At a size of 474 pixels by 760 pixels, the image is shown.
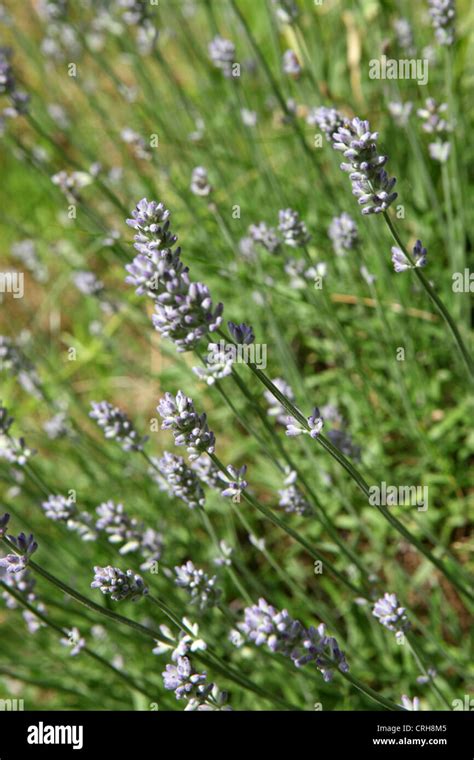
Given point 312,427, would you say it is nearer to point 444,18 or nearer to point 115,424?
point 115,424

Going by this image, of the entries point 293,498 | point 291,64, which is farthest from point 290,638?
point 291,64

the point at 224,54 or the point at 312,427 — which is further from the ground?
the point at 224,54

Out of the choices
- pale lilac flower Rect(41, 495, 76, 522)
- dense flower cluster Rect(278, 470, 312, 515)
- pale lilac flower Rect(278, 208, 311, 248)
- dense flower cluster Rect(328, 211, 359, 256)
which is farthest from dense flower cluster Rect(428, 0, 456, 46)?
pale lilac flower Rect(41, 495, 76, 522)

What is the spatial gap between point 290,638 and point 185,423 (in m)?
0.56

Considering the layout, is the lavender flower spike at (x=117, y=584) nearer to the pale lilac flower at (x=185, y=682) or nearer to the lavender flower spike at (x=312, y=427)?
the pale lilac flower at (x=185, y=682)

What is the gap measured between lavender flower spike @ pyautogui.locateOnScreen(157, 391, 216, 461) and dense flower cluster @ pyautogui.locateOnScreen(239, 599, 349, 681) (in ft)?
1.30

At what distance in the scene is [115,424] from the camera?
95.6 inches

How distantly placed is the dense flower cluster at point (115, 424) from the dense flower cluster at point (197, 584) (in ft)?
1.70

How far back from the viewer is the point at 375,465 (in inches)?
127

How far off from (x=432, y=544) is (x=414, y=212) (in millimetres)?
1549

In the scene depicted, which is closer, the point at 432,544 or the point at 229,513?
the point at 432,544

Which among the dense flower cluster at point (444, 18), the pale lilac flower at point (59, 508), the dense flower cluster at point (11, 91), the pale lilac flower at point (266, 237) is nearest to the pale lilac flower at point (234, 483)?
the pale lilac flower at point (59, 508)

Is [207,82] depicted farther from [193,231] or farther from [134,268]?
[134,268]
